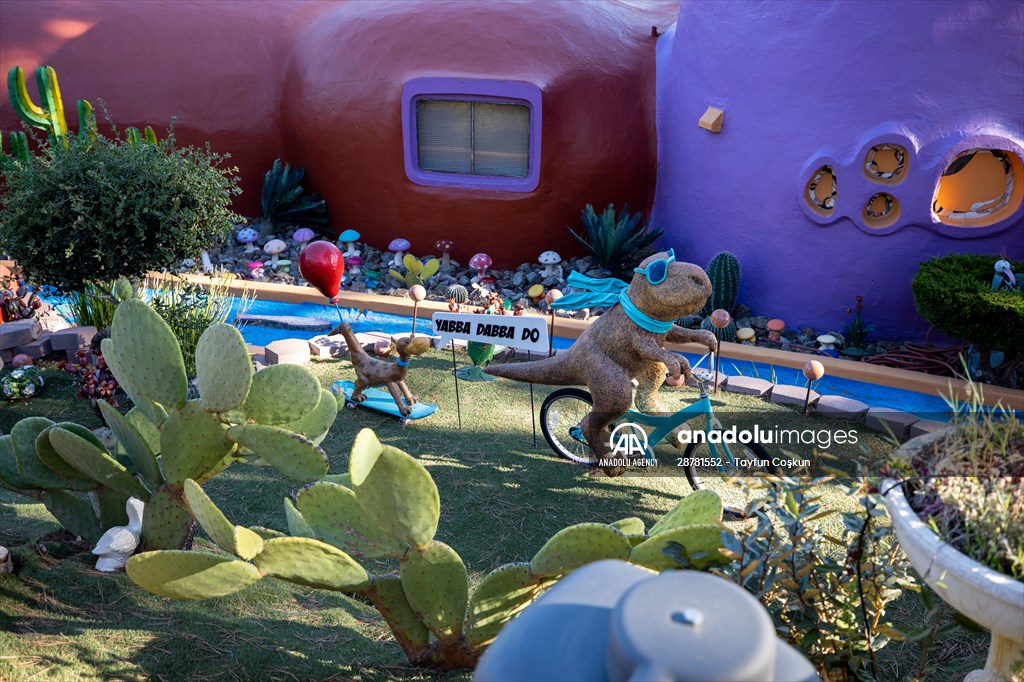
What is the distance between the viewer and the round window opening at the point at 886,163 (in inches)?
268

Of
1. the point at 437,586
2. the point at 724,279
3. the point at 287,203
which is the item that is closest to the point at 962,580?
the point at 437,586

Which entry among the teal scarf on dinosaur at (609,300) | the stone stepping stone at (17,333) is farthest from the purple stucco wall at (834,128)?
the stone stepping stone at (17,333)

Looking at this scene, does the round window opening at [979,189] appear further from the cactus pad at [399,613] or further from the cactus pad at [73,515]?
the cactus pad at [73,515]

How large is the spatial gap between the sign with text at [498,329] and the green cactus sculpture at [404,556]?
1.88 metres

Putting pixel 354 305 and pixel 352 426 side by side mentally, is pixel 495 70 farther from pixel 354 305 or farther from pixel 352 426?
pixel 352 426

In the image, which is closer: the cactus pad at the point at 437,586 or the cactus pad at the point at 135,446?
the cactus pad at the point at 437,586

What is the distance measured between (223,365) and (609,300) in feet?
7.60

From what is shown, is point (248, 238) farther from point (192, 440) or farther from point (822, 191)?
point (192, 440)

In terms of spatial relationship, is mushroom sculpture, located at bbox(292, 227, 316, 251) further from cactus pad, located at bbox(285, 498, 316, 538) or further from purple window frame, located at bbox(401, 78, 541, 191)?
cactus pad, located at bbox(285, 498, 316, 538)

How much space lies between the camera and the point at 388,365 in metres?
5.29

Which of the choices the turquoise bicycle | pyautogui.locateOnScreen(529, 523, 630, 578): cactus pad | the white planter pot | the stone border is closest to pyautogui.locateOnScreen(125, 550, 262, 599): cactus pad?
pyautogui.locateOnScreen(529, 523, 630, 578): cactus pad

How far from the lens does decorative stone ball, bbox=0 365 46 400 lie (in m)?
5.49

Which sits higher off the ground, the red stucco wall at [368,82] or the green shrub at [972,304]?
the red stucco wall at [368,82]

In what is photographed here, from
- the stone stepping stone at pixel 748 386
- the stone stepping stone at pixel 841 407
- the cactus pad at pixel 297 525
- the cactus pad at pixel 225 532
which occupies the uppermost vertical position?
the cactus pad at pixel 225 532
